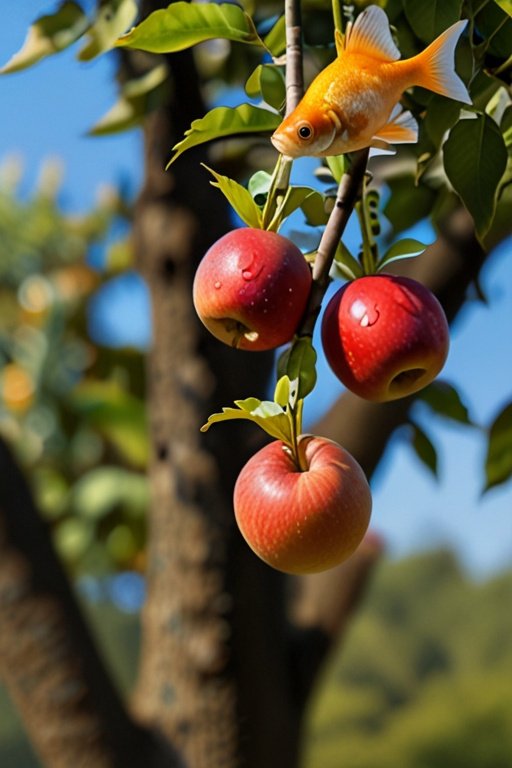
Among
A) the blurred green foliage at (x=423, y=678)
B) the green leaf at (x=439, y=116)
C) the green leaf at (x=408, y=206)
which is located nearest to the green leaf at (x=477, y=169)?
the green leaf at (x=439, y=116)

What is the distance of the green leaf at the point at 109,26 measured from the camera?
0.70m

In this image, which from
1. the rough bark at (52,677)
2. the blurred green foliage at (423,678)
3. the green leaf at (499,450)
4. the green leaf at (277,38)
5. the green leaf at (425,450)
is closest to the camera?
the green leaf at (277,38)

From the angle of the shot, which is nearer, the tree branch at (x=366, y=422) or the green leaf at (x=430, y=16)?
the green leaf at (x=430, y=16)

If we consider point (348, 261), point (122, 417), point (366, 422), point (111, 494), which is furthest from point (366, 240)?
point (111, 494)

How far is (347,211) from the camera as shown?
0.44 m

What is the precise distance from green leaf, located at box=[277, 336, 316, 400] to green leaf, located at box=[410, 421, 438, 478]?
686 mm

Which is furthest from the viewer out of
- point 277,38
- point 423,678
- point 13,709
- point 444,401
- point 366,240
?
point 423,678

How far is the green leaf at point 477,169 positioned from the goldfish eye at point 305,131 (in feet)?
0.46

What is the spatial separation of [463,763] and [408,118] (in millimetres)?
4942

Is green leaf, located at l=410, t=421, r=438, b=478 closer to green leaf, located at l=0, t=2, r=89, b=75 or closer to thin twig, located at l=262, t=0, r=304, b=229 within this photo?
green leaf, located at l=0, t=2, r=89, b=75

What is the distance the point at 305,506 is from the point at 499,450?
0.38 metres

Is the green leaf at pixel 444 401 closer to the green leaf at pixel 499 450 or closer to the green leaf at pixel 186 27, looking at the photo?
the green leaf at pixel 499 450

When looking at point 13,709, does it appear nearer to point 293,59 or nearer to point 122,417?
point 122,417

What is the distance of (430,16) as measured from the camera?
509 mm
